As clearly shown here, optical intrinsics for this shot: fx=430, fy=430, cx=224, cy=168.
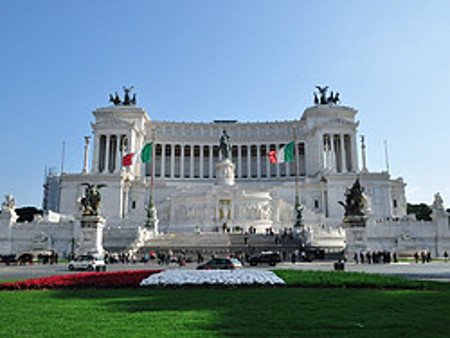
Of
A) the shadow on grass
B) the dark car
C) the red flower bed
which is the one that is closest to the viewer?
the shadow on grass

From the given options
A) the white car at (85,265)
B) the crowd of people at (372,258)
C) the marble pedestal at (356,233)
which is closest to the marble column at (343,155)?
the marble pedestal at (356,233)

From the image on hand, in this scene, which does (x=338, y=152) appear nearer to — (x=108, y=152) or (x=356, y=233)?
(x=108, y=152)

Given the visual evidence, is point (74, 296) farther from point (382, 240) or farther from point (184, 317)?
point (382, 240)

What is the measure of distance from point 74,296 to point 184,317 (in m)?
5.21

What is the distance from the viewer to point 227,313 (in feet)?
31.0

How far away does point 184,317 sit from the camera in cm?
889

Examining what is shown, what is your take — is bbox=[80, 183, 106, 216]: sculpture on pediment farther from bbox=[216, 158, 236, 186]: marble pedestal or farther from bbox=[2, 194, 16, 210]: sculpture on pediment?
bbox=[216, 158, 236, 186]: marble pedestal

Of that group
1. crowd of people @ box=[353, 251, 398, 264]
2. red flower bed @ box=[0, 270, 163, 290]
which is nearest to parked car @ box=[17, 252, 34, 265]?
red flower bed @ box=[0, 270, 163, 290]

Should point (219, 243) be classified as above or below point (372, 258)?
above

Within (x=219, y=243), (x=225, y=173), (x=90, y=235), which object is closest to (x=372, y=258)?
(x=219, y=243)

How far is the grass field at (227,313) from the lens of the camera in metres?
7.59

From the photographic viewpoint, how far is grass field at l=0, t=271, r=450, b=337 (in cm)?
759

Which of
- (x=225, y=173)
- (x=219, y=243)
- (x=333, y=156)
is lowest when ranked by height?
(x=219, y=243)

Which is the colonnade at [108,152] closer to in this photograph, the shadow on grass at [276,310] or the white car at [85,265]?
the white car at [85,265]
